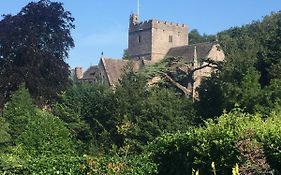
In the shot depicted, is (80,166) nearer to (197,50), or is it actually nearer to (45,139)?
(45,139)

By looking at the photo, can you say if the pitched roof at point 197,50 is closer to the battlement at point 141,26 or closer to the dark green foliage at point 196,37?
the battlement at point 141,26

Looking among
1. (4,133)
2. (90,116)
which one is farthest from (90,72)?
(4,133)

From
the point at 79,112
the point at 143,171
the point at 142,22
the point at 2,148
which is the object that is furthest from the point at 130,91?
the point at 142,22

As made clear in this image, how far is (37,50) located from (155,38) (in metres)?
44.2

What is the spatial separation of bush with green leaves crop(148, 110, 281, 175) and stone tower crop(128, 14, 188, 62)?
5743 centimetres

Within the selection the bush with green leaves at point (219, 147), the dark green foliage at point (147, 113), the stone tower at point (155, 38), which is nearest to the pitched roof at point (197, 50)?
the stone tower at point (155, 38)

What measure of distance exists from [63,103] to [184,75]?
34.3 feet

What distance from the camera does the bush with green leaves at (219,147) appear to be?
13406 millimetres

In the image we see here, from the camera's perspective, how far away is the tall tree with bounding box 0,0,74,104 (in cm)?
3178

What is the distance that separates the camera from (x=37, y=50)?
108 feet

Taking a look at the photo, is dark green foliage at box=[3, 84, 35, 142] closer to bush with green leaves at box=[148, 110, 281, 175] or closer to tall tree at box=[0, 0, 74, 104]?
tall tree at box=[0, 0, 74, 104]

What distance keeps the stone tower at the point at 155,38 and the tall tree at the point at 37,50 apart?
4018 centimetres

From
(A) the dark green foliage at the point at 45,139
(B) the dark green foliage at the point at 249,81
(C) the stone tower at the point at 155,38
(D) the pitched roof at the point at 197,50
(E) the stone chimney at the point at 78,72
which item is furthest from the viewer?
(C) the stone tower at the point at 155,38

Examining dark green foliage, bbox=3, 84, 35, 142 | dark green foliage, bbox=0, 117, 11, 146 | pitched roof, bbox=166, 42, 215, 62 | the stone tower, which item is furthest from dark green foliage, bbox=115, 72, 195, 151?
the stone tower
